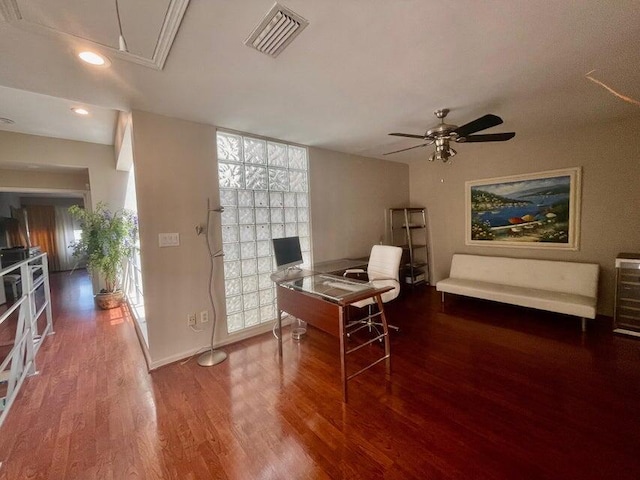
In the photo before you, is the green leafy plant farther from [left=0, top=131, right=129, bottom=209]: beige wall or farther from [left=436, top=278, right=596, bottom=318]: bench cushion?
[left=436, top=278, right=596, bottom=318]: bench cushion

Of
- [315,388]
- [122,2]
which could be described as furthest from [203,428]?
[122,2]

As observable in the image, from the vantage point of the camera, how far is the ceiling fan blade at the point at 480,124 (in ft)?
6.50

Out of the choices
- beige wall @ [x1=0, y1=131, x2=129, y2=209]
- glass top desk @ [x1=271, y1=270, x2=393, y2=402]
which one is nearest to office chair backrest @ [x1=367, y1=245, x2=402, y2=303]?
glass top desk @ [x1=271, y1=270, x2=393, y2=402]

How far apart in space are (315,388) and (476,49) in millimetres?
2606

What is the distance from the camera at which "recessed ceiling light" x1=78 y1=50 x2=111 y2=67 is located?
156 centimetres

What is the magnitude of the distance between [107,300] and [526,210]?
6448 mm

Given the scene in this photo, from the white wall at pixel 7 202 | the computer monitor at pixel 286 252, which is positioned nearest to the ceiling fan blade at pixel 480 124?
the computer monitor at pixel 286 252

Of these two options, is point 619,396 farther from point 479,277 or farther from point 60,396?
point 60,396

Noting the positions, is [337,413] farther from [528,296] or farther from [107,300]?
[107,300]

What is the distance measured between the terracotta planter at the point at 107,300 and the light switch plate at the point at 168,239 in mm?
2647

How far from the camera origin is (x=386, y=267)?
3139mm

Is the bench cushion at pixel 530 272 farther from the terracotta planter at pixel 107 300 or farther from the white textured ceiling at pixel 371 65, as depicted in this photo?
the terracotta planter at pixel 107 300

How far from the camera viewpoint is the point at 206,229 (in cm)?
269

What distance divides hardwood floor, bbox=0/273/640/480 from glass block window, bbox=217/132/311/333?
0.53 m
